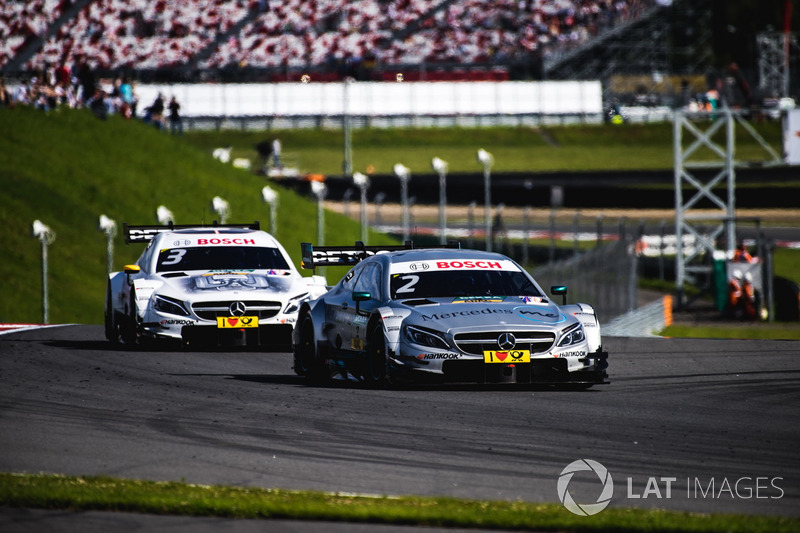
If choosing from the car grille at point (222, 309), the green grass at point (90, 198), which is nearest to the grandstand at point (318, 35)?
the green grass at point (90, 198)

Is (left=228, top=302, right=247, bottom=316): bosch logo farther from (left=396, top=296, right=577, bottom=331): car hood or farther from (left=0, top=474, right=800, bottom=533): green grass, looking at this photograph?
(left=0, top=474, right=800, bottom=533): green grass

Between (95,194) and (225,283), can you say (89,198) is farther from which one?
(225,283)

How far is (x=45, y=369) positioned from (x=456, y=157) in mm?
38850

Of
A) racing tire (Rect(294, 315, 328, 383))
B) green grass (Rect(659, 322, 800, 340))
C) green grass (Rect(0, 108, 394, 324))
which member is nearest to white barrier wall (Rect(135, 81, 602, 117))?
green grass (Rect(0, 108, 394, 324))

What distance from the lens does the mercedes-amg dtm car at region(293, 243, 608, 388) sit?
37.2ft

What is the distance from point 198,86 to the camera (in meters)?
54.3

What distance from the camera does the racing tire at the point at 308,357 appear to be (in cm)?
1294

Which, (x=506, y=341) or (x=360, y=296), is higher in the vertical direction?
(x=360, y=296)

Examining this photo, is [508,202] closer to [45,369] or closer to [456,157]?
[456,157]

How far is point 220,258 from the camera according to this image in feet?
55.8

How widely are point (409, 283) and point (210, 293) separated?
3865 mm

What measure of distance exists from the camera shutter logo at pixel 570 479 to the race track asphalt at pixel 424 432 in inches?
2.1

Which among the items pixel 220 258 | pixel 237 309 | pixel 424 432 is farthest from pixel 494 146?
pixel 424 432

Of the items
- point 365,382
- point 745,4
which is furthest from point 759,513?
point 745,4
